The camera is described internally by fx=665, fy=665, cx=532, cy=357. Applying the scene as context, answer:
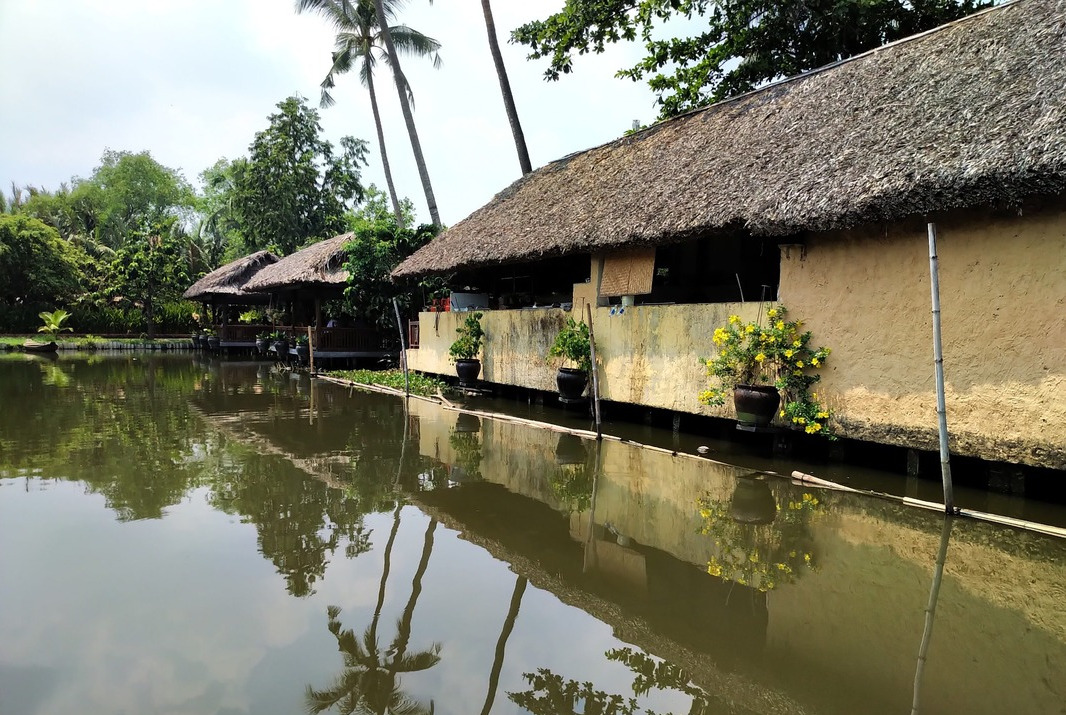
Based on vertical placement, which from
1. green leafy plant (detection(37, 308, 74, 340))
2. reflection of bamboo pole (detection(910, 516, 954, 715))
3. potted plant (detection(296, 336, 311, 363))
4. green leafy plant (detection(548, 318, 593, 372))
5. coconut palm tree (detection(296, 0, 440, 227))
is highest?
coconut palm tree (detection(296, 0, 440, 227))

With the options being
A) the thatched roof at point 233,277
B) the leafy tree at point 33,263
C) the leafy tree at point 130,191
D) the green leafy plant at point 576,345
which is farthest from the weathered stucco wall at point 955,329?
the leafy tree at point 130,191

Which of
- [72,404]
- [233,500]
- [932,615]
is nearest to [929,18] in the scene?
[932,615]

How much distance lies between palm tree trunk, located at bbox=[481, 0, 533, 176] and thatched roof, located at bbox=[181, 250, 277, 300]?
14.4 metres

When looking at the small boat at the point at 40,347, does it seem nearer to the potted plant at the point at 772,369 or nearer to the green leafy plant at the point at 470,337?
the green leafy plant at the point at 470,337

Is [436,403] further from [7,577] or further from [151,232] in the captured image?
[151,232]

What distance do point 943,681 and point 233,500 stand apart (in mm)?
5570

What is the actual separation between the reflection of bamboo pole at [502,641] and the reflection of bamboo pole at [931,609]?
1.84 meters

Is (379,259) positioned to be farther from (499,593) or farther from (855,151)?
(499,593)

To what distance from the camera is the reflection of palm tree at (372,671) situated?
3021 millimetres

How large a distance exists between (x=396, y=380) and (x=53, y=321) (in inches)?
953

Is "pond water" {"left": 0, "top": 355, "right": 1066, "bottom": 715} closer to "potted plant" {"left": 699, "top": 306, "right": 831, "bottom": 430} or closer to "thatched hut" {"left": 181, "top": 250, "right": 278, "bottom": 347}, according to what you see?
"potted plant" {"left": 699, "top": 306, "right": 831, "bottom": 430}

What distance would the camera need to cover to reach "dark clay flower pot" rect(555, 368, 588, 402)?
33.1 ft

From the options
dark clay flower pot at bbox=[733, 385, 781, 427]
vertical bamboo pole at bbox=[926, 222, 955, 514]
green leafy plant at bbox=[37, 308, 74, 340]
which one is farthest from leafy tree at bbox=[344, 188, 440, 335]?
green leafy plant at bbox=[37, 308, 74, 340]

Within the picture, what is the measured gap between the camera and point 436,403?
12.5 metres
